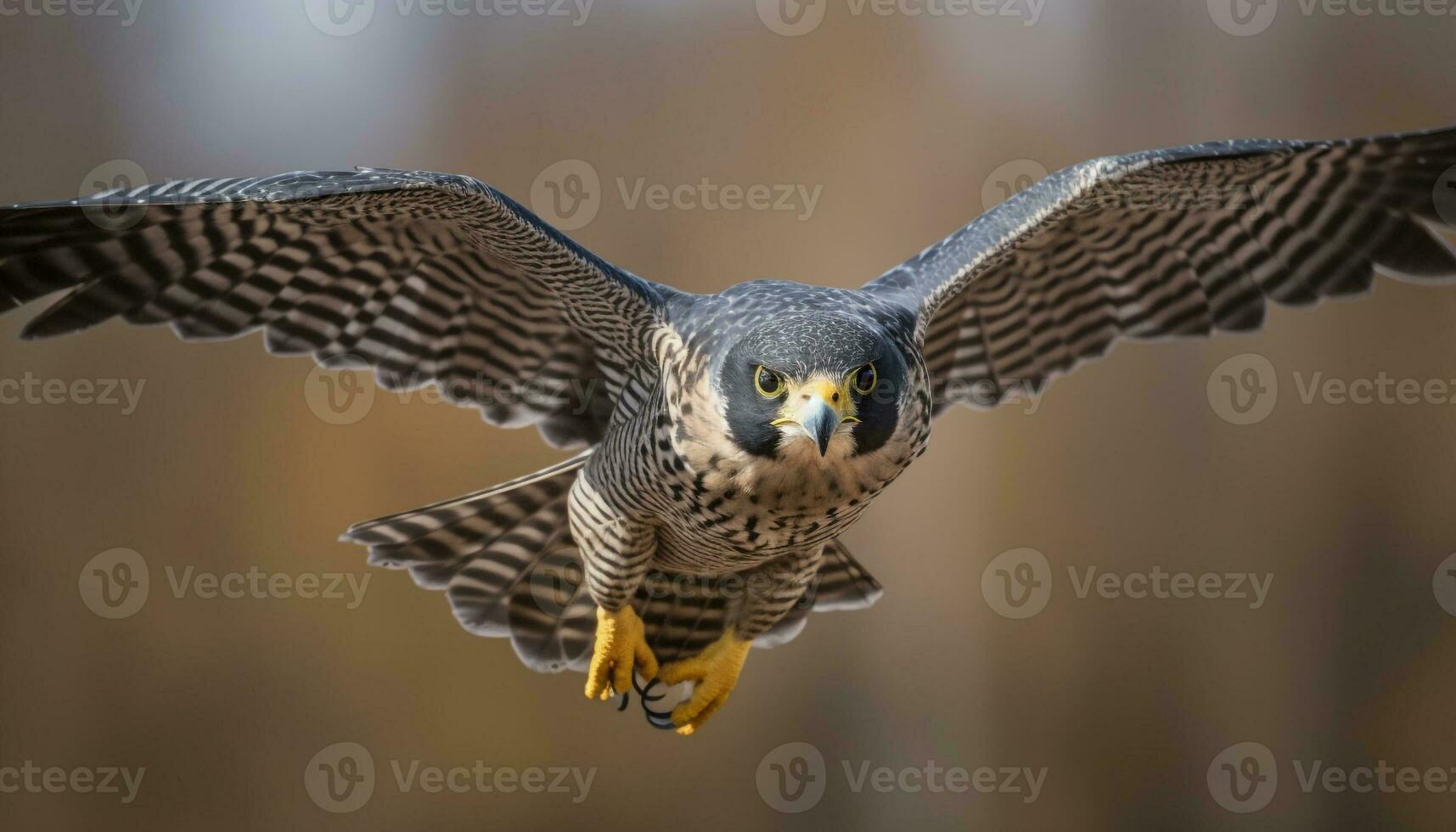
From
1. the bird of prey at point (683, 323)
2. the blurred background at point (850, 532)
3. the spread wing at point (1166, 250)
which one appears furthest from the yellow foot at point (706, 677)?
the blurred background at point (850, 532)

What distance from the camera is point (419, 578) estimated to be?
2887mm

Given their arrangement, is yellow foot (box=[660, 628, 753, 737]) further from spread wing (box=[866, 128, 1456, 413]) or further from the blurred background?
the blurred background

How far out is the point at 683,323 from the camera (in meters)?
2.37

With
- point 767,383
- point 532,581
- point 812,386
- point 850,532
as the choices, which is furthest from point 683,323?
point 850,532

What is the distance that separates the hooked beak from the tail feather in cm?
99

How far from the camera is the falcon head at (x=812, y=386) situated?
192cm

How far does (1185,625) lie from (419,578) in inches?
122

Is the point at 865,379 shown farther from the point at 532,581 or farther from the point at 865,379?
the point at 532,581

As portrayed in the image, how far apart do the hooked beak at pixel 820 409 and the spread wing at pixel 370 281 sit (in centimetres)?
64

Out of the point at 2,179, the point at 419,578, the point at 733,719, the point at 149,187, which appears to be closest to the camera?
the point at 149,187

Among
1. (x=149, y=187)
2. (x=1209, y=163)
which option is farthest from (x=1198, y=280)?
(x=149, y=187)

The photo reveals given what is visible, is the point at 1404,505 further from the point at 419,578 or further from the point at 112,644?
the point at 112,644

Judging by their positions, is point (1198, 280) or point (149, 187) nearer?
point (149, 187)

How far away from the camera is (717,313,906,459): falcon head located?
1.92m
